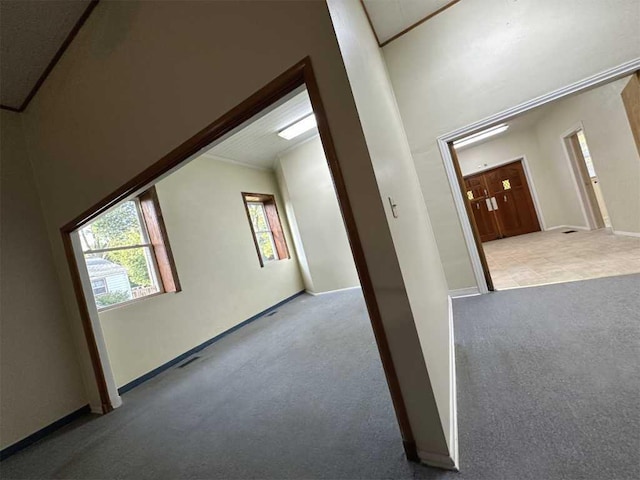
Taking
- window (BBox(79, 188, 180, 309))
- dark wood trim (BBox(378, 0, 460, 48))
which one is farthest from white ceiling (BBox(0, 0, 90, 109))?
dark wood trim (BBox(378, 0, 460, 48))

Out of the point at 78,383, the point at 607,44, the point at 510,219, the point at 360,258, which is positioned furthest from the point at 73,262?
the point at 510,219

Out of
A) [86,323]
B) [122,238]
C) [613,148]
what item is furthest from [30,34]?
[613,148]

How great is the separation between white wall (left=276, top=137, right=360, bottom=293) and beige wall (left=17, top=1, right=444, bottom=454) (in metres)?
3.52

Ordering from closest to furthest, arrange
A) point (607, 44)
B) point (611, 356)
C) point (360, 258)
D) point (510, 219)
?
point (360, 258)
point (611, 356)
point (607, 44)
point (510, 219)

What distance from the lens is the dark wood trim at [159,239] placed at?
3.58 metres

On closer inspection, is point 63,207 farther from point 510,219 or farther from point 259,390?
point 510,219

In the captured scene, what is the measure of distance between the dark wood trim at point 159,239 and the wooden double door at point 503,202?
7123 millimetres

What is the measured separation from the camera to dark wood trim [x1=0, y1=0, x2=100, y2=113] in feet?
6.59

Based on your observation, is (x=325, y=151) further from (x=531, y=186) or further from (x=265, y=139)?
(x=531, y=186)

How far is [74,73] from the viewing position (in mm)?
2256

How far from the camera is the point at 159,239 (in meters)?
3.59

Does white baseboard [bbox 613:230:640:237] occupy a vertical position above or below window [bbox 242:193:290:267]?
below

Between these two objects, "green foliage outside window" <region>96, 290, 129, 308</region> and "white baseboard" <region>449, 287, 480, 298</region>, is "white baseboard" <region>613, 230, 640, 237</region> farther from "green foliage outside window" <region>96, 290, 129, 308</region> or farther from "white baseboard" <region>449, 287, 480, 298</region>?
"green foliage outside window" <region>96, 290, 129, 308</region>

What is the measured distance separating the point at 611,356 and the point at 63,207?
13.9ft
